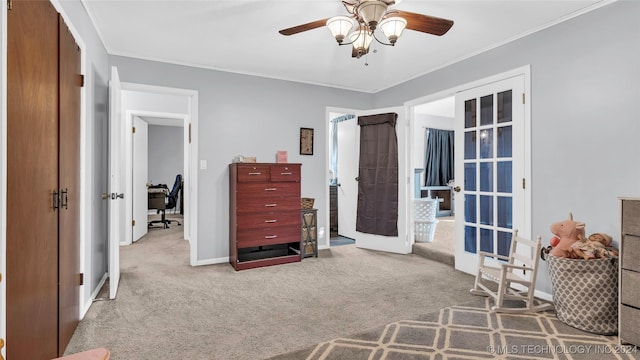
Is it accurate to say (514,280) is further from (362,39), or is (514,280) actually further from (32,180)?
(32,180)

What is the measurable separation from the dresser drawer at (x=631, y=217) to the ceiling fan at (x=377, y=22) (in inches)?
60.1

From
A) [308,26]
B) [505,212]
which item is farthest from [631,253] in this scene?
[308,26]

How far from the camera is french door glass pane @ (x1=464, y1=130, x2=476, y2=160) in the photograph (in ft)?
11.7

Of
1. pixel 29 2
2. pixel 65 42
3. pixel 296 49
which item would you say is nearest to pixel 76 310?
pixel 65 42

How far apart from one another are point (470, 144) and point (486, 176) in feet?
1.27

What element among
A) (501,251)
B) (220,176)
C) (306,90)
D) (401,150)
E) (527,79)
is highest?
(306,90)

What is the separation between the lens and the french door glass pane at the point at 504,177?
10.6 feet

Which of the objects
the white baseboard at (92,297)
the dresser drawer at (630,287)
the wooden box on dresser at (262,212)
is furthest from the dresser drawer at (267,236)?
the dresser drawer at (630,287)

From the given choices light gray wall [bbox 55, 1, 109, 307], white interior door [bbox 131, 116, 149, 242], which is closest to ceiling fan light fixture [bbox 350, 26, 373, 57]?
light gray wall [bbox 55, 1, 109, 307]

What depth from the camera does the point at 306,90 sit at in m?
4.64

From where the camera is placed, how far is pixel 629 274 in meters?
2.08

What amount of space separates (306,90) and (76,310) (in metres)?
3.45

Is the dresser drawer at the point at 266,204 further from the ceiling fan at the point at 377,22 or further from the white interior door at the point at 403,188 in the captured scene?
the ceiling fan at the point at 377,22

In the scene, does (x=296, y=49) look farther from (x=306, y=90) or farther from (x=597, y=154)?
(x=597, y=154)
